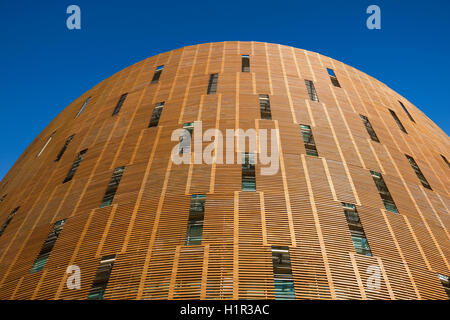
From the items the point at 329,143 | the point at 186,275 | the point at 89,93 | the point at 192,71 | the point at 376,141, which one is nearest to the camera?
the point at 186,275

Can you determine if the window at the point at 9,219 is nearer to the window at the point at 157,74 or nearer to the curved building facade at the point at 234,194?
the curved building facade at the point at 234,194

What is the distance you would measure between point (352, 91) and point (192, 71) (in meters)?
11.2

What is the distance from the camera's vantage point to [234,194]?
16406mm

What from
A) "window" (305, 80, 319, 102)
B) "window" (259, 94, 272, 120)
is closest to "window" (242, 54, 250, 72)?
"window" (259, 94, 272, 120)

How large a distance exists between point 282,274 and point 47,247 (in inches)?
433

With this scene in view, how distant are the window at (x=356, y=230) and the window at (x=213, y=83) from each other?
10782mm

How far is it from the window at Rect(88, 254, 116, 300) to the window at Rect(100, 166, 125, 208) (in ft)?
11.3

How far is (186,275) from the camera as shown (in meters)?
13.5

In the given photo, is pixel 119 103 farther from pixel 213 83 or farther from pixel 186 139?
pixel 186 139

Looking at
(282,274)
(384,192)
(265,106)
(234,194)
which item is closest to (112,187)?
(234,194)
